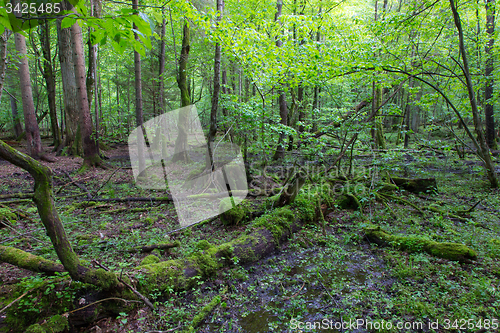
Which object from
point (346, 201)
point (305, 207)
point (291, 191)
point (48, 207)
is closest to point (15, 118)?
point (291, 191)

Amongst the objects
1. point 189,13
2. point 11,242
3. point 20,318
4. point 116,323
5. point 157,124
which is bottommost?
point 116,323

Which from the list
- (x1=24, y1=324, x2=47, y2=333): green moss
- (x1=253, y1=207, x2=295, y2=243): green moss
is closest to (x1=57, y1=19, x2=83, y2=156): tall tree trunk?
(x1=253, y1=207, x2=295, y2=243): green moss

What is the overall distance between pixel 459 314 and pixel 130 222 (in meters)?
6.04

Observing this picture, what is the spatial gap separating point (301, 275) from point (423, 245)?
7.87 ft

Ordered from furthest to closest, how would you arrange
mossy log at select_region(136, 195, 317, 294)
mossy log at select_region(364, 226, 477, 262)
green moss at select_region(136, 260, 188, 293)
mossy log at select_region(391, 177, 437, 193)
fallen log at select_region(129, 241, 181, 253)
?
mossy log at select_region(391, 177, 437, 193), fallen log at select_region(129, 241, 181, 253), mossy log at select_region(364, 226, 477, 262), mossy log at select_region(136, 195, 317, 294), green moss at select_region(136, 260, 188, 293)

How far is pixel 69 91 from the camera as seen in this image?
11.4 m

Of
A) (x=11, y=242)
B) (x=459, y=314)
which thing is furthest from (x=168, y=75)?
(x=459, y=314)

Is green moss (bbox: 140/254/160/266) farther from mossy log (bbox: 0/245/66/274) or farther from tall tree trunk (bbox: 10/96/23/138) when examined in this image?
tall tree trunk (bbox: 10/96/23/138)

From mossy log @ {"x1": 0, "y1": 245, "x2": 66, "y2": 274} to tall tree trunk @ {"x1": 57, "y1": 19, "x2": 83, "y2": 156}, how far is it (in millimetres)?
9309

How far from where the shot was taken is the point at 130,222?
5.69 meters

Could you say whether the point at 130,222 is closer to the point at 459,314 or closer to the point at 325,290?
the point at 325,290

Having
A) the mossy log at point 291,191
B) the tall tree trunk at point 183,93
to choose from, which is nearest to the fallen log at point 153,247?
the mossy log at point 291,191

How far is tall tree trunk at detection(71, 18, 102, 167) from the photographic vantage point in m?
9.13

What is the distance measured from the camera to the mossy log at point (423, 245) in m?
3.99
